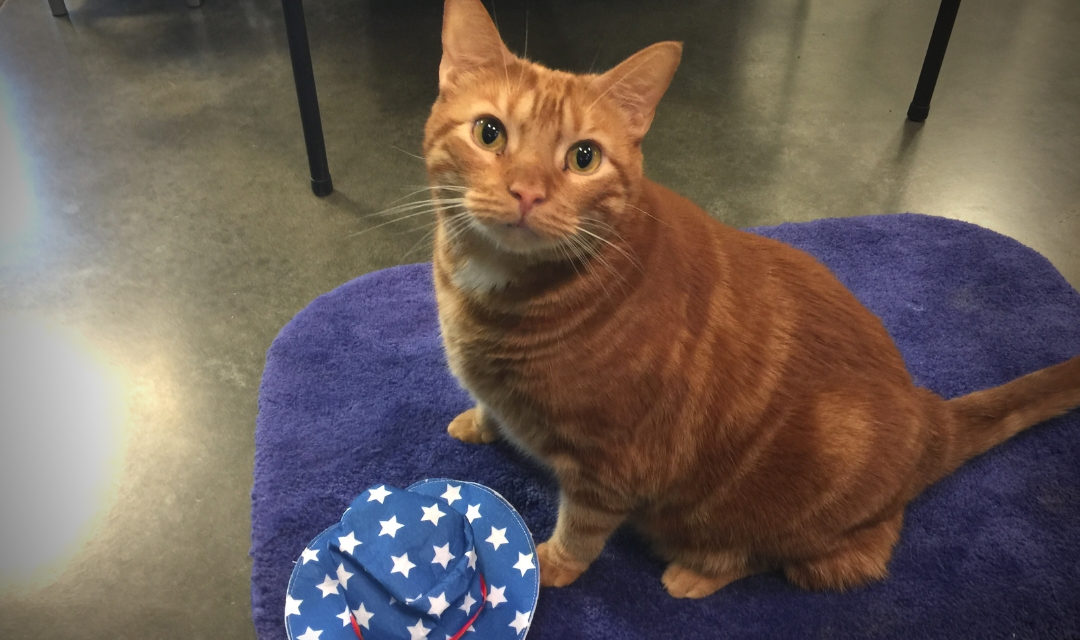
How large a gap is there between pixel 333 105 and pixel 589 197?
2.04m

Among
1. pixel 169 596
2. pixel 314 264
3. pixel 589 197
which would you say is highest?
pixel 589 197

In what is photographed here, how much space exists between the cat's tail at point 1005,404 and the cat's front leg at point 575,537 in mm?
627

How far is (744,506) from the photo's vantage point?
1265 mm

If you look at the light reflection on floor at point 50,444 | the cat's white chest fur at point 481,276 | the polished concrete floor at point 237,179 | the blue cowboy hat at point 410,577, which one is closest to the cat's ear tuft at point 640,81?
the cat's white chest fur at point 481,276

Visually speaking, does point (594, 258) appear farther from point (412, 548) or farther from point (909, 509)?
point (909, 509)

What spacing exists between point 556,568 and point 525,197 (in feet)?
2.34

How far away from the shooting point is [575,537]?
4.38 feet

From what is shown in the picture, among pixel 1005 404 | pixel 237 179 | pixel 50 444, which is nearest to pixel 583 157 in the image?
pixel 1005 404

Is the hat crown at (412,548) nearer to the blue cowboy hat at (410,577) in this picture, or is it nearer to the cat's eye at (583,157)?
the blue cowboy hat at (410,577)

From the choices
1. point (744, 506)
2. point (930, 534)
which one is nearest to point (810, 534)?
point (744, 506)

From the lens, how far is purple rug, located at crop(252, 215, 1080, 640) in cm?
137

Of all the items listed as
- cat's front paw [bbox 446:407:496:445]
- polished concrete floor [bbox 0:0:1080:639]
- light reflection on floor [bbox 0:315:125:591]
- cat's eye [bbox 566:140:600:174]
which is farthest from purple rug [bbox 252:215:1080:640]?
cat's eye [bbox 566:140:600:174]

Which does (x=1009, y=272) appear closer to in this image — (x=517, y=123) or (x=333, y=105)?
(x=517, y=123)

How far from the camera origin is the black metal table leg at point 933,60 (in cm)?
249
